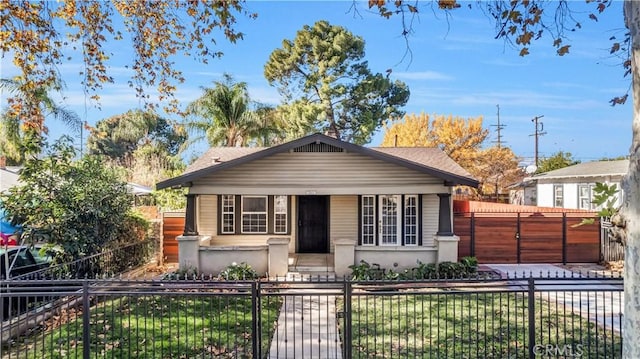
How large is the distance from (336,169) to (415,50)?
7153mm

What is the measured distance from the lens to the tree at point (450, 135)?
35000 millimetres

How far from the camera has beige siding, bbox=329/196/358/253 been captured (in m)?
14.6

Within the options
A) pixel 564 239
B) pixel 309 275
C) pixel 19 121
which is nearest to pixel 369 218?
pixel 309 275

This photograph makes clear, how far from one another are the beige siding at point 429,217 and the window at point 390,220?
7.7 inches

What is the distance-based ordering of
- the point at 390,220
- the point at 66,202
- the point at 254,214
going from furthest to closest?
the point at 254,214 < the point at 390,220 < the point at 66,202

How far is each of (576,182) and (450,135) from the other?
43.5ft

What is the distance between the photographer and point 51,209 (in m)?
9.65

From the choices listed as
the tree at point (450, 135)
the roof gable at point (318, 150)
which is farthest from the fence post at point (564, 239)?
the tree at point (450, 135)

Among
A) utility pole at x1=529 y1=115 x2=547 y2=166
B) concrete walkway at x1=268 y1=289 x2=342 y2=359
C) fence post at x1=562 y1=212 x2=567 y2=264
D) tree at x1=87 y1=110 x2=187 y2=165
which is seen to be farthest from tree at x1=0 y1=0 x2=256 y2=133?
utility pole at x1=529 y1=115 x2=547 y2=166

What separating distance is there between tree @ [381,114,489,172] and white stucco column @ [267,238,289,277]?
2466 centimetres

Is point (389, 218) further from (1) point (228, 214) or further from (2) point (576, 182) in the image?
(2) point (576, 182)

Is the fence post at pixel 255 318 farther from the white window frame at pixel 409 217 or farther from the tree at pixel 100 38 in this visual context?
the white window frame at pixel 409 217

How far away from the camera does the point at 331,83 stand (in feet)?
102

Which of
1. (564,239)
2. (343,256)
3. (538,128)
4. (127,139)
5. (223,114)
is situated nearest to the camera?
(343,256)
